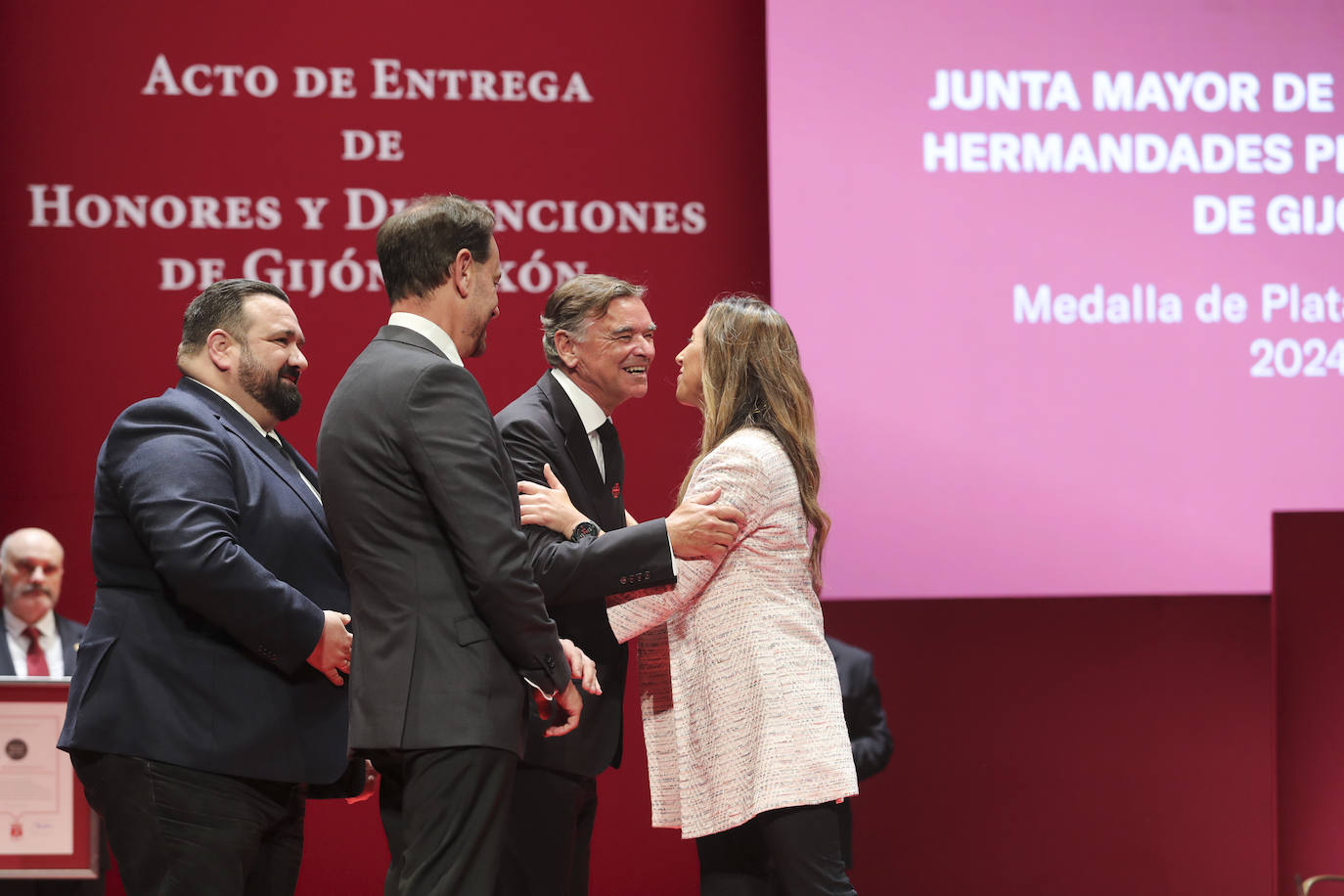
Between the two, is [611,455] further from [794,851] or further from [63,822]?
[63,822]

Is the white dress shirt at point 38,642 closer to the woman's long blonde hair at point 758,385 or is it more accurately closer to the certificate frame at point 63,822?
the certificate frame at point 63,822

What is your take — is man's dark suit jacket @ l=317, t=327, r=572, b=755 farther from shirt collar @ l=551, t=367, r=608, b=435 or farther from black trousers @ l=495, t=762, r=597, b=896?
shirt collar @ l=551, t=367, r=608, b=435

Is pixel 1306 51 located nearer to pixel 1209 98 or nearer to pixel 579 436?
pixel 1209 98

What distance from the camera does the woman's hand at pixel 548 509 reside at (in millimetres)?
2346

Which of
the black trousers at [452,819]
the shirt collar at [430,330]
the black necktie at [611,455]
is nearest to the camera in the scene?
the black trousers at [452,819]

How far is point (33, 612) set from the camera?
13.0ft

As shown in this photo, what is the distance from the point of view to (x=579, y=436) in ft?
8.43

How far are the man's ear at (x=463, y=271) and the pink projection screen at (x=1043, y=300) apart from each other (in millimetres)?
2248

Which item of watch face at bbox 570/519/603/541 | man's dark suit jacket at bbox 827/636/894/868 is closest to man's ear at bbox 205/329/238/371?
watch face at bbox 570/519/603/541

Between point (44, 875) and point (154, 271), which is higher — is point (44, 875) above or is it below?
below

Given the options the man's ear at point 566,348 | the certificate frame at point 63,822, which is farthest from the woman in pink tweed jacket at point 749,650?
the certificate frame at point 63,822

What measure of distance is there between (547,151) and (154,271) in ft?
4.45

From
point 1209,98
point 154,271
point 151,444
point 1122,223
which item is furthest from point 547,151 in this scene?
point 151,444

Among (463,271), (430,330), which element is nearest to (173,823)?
(430,330)
